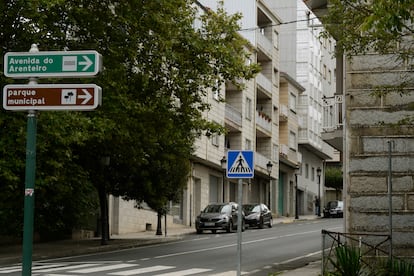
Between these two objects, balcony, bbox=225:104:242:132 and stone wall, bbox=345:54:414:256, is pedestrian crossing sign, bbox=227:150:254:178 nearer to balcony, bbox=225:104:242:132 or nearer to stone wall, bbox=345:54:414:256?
stone wall, bbox=345:54:414:256

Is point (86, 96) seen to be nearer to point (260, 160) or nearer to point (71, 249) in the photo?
point (71, 249)

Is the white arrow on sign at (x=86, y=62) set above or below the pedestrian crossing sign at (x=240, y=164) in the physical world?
above

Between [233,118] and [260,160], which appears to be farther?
[260,160]

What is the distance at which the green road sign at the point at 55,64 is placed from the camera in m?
8.50

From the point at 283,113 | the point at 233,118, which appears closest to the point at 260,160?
the point at 233,118

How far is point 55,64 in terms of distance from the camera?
8.56 metres

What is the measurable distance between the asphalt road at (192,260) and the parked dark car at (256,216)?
35.9 ft

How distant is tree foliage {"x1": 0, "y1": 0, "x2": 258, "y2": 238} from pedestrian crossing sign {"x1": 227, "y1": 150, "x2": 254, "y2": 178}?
20.5 feet

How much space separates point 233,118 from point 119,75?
29.0 metres

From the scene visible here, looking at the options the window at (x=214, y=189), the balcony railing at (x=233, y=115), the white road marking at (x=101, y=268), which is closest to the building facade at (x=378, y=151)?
the white road marking at (x=101, y=268)

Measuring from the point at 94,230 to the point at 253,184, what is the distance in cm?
2661

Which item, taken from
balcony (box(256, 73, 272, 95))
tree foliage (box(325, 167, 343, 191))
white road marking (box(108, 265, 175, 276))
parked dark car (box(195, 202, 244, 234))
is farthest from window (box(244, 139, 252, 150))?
white road marking (box(108, 265, 175, 276))

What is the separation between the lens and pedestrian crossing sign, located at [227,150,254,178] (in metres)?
14.0

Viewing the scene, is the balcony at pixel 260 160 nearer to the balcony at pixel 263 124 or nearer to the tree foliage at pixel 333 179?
the balcony at pixel 263 124
